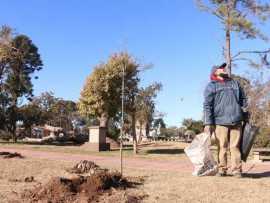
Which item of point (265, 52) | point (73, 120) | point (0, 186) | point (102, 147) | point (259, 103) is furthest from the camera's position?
Result: point (73, 120)

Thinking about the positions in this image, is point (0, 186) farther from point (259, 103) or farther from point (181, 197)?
point (259, 103)

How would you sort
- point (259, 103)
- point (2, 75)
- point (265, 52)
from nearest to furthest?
point (265, 52) < point (259, 103) < point (2, 75)

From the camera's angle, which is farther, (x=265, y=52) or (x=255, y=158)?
(x=265, y=52)

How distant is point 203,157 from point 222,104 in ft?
3.26

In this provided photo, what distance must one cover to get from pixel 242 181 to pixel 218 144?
3.97ft

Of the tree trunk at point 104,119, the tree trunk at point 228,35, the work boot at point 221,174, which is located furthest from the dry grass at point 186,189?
the tree trunk at point 104,119

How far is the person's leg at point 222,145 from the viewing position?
863cm

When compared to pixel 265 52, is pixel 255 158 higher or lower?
lower

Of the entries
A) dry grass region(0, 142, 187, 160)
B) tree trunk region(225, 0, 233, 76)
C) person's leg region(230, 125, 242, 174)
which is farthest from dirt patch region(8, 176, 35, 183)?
tree trunk region(225, 0, 233, 76)

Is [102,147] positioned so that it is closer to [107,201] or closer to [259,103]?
[259,103]

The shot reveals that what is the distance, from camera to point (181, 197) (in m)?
6.51

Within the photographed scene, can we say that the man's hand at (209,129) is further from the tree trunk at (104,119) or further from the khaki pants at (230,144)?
the tree trunk at (104,119)

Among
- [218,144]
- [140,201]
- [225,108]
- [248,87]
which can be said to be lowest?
[140,201]

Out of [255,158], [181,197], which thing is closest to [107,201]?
[181,197]
